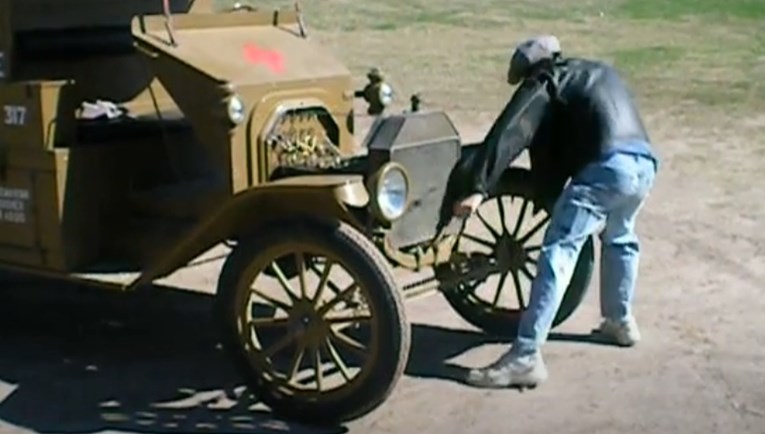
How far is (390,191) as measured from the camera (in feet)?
22.0

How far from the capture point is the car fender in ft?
22.0

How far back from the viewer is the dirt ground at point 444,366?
6.96m

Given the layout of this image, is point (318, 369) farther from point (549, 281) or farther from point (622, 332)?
point (622, 332)

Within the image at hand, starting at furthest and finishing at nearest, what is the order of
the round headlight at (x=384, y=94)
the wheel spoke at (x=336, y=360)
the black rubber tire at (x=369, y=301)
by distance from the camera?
the round headlight at (x=384, y=94) → the wheel spoke at (x=336, y=360) → the black rubber tire at (x=369, y=301)

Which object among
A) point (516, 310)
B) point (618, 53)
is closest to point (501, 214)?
point (516, 310)

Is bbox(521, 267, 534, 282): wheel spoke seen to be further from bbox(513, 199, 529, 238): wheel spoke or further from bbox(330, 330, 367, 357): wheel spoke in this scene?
bbox(330, 330, 367, 357): wheel spoke

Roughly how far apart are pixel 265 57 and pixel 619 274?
200 cm

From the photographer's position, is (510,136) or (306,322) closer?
(306,322)

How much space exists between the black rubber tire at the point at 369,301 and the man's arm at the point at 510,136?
24.9 inches

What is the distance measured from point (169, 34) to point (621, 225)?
234cm

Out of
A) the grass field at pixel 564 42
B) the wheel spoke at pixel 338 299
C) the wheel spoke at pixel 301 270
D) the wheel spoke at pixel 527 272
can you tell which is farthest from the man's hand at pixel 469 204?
the grass field at pixel 564 42

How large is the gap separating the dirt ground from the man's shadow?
10 mm

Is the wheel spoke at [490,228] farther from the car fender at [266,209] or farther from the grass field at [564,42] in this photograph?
the grass field at [564,42]

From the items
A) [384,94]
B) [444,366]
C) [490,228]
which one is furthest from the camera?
[384,94]
